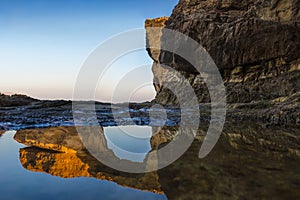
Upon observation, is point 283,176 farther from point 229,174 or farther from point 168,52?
point 168,52

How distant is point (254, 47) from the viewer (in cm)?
1941

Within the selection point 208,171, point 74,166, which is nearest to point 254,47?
point 208,171

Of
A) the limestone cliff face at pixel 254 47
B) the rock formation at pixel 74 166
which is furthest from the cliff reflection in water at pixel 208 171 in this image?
the limestone cliff face at pixel 254 47

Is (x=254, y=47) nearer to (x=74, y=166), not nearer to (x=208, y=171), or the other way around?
(x=208, y=171)

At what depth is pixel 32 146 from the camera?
479 centimetres

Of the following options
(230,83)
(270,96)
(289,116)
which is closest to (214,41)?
(230,83)

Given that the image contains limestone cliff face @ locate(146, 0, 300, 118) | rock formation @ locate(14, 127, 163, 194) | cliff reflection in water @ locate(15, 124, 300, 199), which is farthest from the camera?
limestone cliff face @ locate(146, 0, 300, 118)

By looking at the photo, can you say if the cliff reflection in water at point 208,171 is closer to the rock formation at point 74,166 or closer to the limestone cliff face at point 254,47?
Answer: the rock formation at point 74,166

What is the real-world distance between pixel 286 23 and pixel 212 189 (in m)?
19.6

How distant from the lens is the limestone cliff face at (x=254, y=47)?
56.7 ft

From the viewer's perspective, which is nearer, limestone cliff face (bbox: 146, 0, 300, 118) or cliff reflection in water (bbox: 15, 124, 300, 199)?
cliff reflection in water (bbox: 15, 124, 300, 199)

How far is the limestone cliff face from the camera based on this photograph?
1728cm

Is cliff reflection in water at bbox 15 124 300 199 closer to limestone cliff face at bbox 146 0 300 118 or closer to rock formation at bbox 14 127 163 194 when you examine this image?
rock formation at bbox 14 127 163 194

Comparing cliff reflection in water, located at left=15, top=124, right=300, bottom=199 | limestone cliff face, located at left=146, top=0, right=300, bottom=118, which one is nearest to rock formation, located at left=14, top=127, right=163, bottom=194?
cliff reflection in water, located at left=15, top=124, right=300, bottom=199
